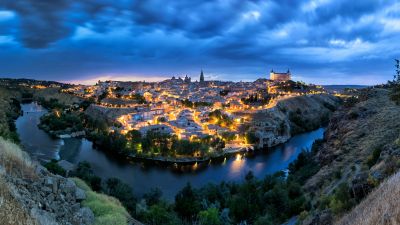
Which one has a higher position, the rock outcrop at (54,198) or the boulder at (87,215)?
the rock outcrop at (54,198)

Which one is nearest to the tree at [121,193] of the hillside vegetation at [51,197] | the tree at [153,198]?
the tree at [153,198]

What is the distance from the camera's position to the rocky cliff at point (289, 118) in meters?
34.8

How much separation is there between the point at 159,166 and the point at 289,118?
1004 inches

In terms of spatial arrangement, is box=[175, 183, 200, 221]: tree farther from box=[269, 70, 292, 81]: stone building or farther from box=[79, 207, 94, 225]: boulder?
box=[269, 70, 292, 81]: stone building

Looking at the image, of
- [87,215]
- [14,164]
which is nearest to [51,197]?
[87,215]

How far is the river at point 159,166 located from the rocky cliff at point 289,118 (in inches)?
98.3

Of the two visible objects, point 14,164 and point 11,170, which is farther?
point 14,164

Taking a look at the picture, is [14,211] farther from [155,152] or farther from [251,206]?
[155,152]

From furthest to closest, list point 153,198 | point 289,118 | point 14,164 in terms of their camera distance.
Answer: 1. point 289,118
2. point 153,198
3. point 14,164

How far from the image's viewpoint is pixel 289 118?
44.5 m

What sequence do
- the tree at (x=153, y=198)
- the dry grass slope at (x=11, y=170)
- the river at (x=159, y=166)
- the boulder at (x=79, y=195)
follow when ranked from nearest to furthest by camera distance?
the dry grass slope at (x=11, y=170) < the boulder at (x=79, y=195) < the tree at (x=153, y=198) < the river at (x=159, y=166)

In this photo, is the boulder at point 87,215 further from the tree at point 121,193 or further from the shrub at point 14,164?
the tree at point 121,193

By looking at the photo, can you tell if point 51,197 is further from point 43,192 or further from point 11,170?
point 11,170

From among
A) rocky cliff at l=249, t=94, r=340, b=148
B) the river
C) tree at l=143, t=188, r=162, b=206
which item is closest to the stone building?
rocky cliff at l=249, t=94, r=340, b=148
